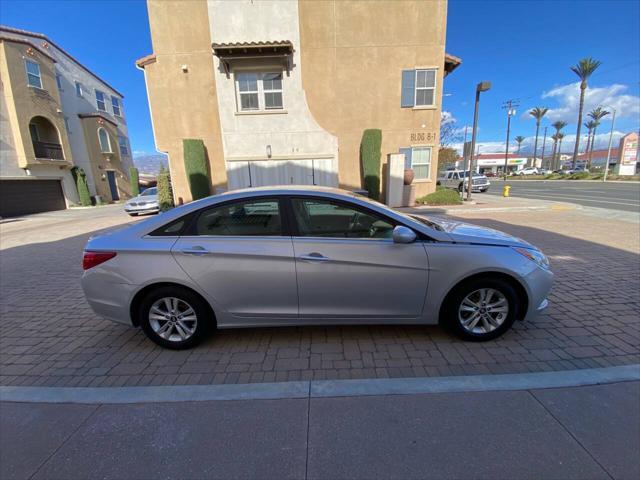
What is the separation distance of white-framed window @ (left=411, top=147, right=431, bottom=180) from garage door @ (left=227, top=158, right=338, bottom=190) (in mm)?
3869

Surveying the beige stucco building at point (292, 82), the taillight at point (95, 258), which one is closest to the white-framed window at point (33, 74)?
the beige stucco building at point (292, 82)

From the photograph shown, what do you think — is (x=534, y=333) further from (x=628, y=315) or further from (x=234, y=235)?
(x=234, y=235)

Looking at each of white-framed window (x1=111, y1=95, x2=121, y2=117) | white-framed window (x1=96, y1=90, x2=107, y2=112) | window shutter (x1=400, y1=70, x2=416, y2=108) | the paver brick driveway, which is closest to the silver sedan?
the paver brick driveway

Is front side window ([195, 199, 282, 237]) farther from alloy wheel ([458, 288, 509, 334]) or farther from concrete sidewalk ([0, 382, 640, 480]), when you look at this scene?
alloy wheel ([458, 288, 509, 334])

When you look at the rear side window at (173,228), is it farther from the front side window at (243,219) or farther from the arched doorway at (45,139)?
the arched doorway at (45,139)

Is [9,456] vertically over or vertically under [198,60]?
under

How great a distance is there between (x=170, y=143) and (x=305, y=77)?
21.9 feet

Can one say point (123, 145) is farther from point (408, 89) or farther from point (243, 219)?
point (243, 219)

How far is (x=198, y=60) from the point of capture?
1280cm

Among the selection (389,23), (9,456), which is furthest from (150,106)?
(9,456)

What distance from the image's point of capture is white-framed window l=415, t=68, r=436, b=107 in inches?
519

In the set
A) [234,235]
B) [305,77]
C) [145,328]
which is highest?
[305,77]

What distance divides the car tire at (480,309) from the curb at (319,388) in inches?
19.3

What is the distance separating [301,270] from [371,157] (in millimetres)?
11223
